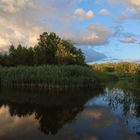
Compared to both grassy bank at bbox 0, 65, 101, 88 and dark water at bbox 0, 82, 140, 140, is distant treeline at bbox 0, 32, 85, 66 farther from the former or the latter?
dark water at bbox 0, 82, 140, 140

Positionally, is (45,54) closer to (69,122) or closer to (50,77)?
(50,77)

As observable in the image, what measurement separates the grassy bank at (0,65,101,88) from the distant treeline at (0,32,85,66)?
20.0m

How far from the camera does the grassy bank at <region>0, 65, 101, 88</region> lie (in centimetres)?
4547

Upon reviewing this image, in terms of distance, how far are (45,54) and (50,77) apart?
2624 centimetres

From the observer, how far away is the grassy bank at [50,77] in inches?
1790

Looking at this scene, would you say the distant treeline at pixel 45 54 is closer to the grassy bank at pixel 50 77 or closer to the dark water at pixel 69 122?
the grassy bank at pixel 50 77

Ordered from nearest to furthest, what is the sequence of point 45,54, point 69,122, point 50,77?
1. point 69,122
2. point 50,77
3. point 45,54

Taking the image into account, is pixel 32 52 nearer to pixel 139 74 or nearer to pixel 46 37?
pixel 46 37

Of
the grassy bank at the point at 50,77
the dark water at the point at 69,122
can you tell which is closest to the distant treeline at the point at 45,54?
the grassy bank at the point at 50,77

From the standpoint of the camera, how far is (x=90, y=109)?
23.5 metres

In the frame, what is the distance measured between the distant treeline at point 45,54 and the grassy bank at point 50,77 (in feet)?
65.6

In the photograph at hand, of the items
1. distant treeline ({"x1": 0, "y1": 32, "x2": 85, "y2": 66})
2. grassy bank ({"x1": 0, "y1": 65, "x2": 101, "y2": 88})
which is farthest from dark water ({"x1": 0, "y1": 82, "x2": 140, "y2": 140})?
distant treeline ({"x1": 0, "y1": 32, "x2": 85, "y2": 66})

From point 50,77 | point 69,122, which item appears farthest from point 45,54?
point 69,122

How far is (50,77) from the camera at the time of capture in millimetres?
45562
